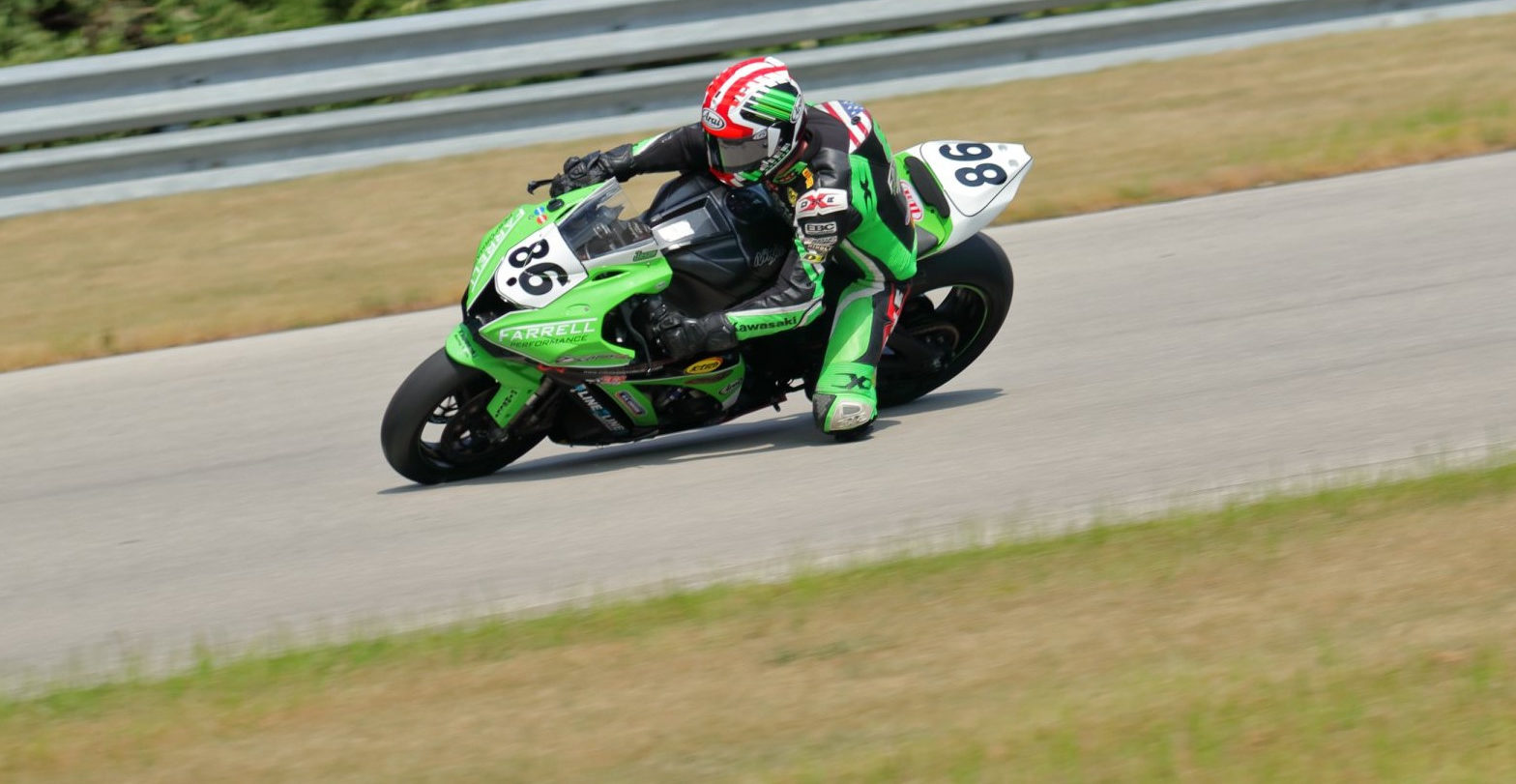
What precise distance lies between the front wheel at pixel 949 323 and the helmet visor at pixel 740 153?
0.96 metres

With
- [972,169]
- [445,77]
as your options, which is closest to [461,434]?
[972,169]

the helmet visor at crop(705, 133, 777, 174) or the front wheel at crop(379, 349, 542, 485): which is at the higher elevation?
the helmet visor at crop(705, 133, 777, 174)

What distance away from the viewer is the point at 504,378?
621cm

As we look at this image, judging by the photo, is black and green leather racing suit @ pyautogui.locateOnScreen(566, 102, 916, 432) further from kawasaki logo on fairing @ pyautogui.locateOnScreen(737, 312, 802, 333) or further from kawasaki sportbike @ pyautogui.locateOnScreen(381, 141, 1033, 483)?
kawasaki sportbike @ pyautogui.locateOnScreen(381, 141, 1033, 483)

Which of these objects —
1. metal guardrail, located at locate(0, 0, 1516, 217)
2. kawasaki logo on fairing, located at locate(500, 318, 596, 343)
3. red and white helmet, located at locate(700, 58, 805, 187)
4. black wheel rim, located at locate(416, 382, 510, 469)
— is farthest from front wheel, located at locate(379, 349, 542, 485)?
metal guardrail, located at locate(0, 0, 1516, 217)

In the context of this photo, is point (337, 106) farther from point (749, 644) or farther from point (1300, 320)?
point (749, 644)

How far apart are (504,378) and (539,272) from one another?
0.40 metres

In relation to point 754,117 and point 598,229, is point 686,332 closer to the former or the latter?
point 598,229

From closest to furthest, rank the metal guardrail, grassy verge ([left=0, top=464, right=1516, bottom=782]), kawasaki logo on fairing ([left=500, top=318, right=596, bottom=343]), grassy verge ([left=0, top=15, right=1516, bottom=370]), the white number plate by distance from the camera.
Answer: grassy verge ([left=0, top=464, right=1516, bottom=782]) → kawasaki logo on fairing ([left=500, top=318, right=596, bottom=343]) → the white number plate → grassy verge ([left=0, top=15, right=1516, bottom=370]) → the metal guardrail

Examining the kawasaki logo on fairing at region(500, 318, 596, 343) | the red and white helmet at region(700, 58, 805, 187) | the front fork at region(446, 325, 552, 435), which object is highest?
the red and white helmet at region(700, 58, 805, 187)

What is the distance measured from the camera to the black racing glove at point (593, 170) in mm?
6590

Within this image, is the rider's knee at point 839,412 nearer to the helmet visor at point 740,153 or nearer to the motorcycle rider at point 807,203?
the motorcycle rider at point 807,203

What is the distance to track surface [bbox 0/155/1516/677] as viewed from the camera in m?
5.54

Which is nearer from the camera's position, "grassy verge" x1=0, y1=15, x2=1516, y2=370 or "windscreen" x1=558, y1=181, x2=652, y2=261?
"windscreen" x1=558, y1=181, x2=652, y2=261
